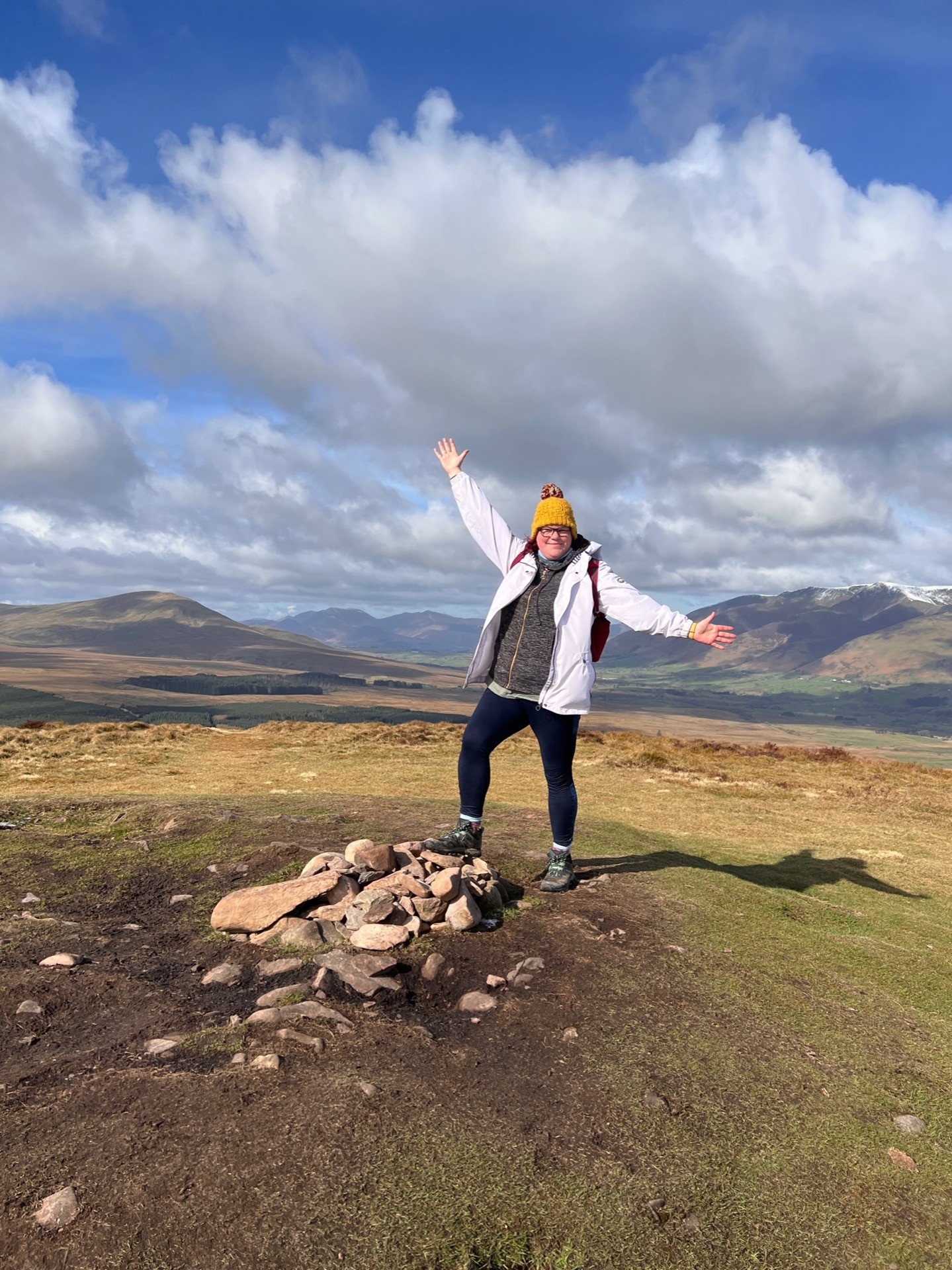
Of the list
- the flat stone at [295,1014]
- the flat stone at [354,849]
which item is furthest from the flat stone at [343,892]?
the flat stone at [295,1014]

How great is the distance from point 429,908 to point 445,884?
0.84 ft

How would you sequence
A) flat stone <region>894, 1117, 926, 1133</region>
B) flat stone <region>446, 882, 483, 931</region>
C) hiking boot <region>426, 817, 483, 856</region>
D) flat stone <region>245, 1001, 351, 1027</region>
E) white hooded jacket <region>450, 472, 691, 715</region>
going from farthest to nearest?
hiking boot <region>426, 817, 483, 856</region>
white hooded jacket <region>450, 472, 691, 715</region>
flat stone <region>446, 882, 483, 931</region>
flat stone <region>245, 1001, 351, 1027</region>
flat stone <region>894, 1117, 926, 1133</region>

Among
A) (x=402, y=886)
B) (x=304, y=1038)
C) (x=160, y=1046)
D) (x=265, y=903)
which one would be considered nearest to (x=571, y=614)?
(x=402, y=886)

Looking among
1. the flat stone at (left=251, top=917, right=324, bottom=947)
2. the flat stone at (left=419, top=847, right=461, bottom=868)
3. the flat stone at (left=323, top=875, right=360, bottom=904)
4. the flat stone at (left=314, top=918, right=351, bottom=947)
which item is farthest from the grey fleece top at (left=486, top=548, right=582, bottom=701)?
the flat stone at (left=251, top=917, right=324, bottom=947)

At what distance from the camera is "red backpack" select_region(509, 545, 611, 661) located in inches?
303

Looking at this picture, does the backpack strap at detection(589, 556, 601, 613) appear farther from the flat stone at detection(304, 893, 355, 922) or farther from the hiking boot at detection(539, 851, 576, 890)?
the flat stone at detection(304, 893, 355, 922)

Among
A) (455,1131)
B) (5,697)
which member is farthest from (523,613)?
(5,697)

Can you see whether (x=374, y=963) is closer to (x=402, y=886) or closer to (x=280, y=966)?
(x=280, y=966)

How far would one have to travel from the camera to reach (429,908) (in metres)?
6.62

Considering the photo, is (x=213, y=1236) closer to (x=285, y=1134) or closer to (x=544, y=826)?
A: (x=285, y=1134)

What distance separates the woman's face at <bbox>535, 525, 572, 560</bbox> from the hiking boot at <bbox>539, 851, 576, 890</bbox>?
130 inches

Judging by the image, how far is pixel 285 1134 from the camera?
3.72 metres

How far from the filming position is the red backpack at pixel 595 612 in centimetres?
770

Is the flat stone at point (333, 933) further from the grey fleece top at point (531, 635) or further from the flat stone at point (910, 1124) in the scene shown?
the flat stone at point (910, 1124)
